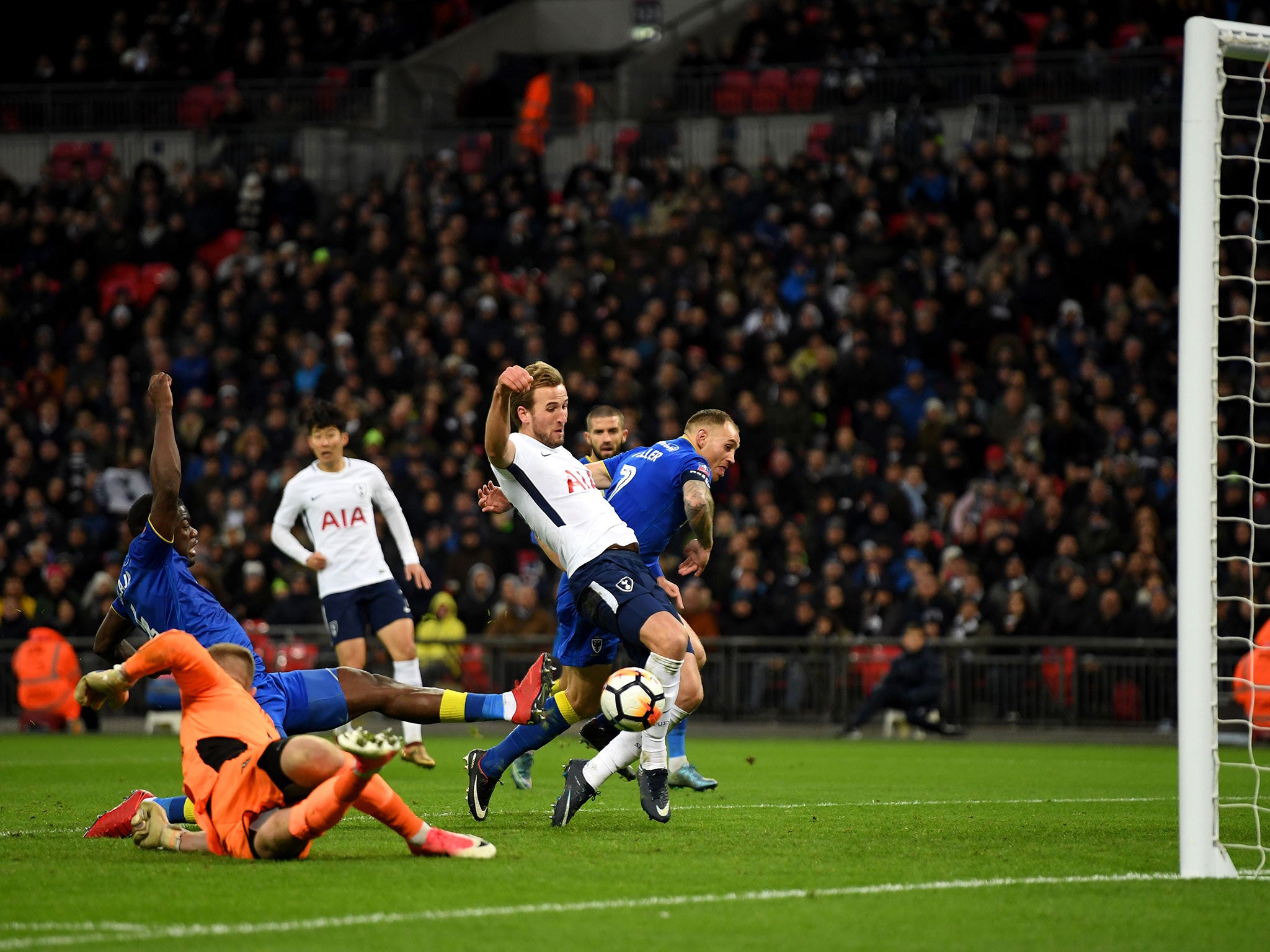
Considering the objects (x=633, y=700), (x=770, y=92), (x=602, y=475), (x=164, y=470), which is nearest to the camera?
(x=633, y=700)

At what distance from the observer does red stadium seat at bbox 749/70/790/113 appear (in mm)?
27812

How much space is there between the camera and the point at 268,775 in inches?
273

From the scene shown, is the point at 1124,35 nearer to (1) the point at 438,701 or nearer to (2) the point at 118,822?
(1) the point at 438,701

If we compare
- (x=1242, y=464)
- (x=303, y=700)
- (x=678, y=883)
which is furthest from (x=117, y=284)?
(x=678, y=883)

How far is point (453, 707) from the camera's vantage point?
8805 mm

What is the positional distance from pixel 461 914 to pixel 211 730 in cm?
191

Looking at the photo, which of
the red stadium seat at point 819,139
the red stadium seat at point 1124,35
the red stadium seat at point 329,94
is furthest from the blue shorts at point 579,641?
the red stadium seat at point 329,94

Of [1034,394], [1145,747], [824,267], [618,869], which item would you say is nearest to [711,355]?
[824,267]

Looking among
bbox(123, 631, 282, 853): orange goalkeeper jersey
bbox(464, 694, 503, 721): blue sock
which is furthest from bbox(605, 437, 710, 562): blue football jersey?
bbox(123, 631, 282, 853): orange goalkeeper jersey

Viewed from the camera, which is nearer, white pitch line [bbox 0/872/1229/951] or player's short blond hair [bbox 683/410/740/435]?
white pitch line [bbox 0/872/1229/951]

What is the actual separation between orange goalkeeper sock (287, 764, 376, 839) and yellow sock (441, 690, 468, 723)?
6.10 ft

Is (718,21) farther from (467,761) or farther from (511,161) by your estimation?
(467,761)

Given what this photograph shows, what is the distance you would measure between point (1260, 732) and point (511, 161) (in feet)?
54.8

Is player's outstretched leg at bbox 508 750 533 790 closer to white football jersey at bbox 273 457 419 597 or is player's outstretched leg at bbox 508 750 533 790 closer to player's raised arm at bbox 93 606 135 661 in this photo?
white football jersey at bbox 273 457 419 597
